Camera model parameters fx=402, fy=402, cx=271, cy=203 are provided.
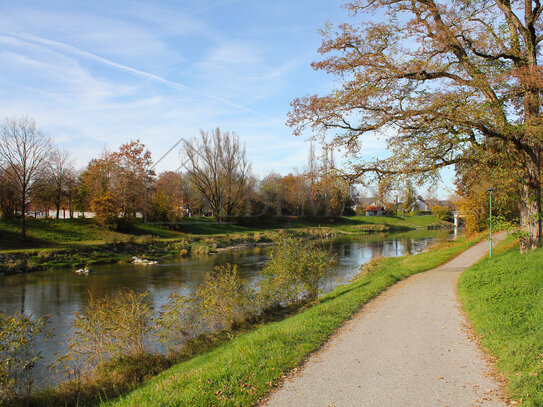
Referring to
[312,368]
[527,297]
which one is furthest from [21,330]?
[527,297]

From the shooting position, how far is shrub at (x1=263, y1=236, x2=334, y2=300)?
1256 cm

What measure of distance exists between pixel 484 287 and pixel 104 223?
120 ft

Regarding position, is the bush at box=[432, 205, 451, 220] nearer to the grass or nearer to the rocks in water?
the rocks in water

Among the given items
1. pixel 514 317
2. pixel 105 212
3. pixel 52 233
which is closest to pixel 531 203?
pixel 514 317

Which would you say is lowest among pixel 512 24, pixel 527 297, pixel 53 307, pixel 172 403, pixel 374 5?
pixel 53 307

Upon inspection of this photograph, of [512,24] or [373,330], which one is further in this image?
[512,24]

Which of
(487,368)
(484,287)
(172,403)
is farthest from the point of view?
(484,287)

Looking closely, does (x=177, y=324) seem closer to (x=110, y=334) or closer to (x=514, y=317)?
(x=110, y=334)

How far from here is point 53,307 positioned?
1555 cm

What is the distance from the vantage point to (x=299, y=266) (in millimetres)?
12633

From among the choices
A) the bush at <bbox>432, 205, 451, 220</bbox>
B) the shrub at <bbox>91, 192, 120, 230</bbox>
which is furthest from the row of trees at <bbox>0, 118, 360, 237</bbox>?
the bush at <bbox>432, 205, 451, 220</bbox>

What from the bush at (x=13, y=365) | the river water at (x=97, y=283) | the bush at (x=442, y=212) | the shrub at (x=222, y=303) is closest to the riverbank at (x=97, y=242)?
the river water at (x=97, y=283)

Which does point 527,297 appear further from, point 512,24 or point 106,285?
point 106,285

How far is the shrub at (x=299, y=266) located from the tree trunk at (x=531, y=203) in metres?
6.44
